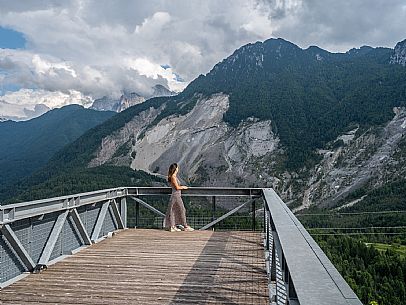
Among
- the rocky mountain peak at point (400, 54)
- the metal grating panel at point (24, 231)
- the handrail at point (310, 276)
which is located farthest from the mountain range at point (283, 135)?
the handrail at point (310, 276)

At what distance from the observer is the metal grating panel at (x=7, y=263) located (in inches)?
193

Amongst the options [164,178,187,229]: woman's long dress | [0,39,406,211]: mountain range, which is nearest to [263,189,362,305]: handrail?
[164,178,187,229]: woman's long dress

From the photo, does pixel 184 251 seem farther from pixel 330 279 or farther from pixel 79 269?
pixel 330 279

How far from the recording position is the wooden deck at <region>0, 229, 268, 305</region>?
4.36m

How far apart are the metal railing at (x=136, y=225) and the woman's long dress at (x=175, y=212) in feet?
1.67

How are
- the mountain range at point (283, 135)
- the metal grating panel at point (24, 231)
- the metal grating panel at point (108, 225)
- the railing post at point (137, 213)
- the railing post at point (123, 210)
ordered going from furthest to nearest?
the mountain range at point (283, 135)
the railing post at point (137, 213)
the railing post at point (123, 210)
the metal grating panel at point (108, 225)
the metal grating panel at point (24, 231)

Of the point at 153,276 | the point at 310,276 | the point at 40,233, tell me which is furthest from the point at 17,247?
the point at 310,276

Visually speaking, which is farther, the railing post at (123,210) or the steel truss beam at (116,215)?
the railing post at (123,210)

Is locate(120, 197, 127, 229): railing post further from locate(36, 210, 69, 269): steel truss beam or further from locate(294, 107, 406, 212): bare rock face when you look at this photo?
locate(294, 107, 406, 212): bare rock face

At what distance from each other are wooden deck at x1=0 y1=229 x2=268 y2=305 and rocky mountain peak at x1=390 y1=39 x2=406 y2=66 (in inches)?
6979

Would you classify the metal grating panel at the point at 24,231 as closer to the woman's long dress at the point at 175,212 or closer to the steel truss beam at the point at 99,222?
the steel truss beam at the point at 99,222

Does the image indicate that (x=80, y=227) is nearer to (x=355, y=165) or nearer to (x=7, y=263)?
(x=7, y=263)

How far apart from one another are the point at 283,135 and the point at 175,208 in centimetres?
12986

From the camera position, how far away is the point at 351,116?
132125 millimetres
